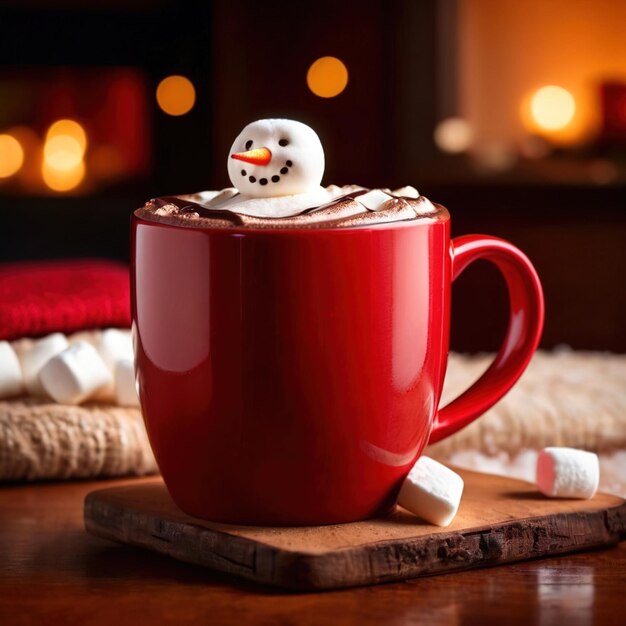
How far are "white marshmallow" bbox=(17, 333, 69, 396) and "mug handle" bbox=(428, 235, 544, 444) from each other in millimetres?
281

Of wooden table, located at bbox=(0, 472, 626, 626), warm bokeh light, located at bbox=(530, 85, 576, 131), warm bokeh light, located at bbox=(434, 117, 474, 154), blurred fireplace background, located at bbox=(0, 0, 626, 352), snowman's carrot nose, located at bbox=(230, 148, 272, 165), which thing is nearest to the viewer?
wooden table, located at bbox=(0, 472, 626, 626)

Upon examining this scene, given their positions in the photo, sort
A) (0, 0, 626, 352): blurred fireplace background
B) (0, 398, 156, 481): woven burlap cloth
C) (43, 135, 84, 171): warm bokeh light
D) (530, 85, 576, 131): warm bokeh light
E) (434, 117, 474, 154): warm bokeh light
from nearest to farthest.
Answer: (0, 398, 156, 481): woven burlap cloth
(0, 0, 626, 352): blurred fireplace background
(434, 117, 474, 154): warm bokeh light
(43, 135, 84, 171): warm bokeh light
(530, 85, 576, 131): warm bokeh light

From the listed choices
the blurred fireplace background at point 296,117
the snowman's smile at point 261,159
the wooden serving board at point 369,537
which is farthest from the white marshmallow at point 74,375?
the blurred fireplace background at point 296,117

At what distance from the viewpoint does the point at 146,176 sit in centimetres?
247

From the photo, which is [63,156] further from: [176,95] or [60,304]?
[60,304]

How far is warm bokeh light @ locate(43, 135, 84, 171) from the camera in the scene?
2461mm

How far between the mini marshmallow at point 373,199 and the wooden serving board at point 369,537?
→ 0.52 feet

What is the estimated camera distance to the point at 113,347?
783 millimetres

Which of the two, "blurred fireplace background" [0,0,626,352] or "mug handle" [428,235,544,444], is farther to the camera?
"blurred fireplace background" [0,0,626,352]

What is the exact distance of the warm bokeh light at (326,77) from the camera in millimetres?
2283

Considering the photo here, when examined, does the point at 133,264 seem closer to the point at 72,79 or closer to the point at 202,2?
the point at 202,2

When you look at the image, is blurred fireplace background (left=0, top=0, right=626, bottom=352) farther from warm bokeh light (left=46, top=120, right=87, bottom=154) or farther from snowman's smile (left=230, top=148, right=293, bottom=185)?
snowman's smile (left=230, top=148, right=293, bottom=185)

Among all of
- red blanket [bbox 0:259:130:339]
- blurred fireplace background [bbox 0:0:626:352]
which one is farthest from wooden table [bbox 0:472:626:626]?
blurred fireplace background [bbox 0:0:626:352]

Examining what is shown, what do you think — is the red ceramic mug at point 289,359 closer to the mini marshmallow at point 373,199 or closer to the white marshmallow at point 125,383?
the mini marshmallow at point 373,199
